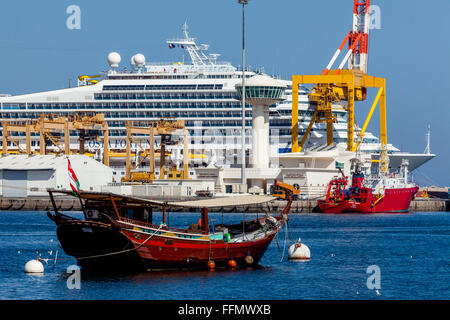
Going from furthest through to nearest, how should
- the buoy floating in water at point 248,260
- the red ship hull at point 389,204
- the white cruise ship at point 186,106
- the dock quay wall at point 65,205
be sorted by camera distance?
the white cruise ship at point 186,106 < the red ship hull at point 389,204 < the dock quay wall at point 65,205 < the buoy floating in water at point 248,260

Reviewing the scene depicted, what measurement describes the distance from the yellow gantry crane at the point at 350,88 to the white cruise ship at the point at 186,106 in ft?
14.8

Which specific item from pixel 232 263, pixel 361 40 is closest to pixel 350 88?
pixel 361 40

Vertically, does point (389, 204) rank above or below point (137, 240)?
below

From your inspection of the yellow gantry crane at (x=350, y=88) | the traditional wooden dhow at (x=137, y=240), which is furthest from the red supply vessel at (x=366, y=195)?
the traditional wooden dhow at (x=137, y=240)

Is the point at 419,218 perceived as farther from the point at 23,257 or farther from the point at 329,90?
the point at 23,257

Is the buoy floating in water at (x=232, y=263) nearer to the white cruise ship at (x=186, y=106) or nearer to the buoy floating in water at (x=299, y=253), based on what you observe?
the buoy floating in water at (x=299, y=253)

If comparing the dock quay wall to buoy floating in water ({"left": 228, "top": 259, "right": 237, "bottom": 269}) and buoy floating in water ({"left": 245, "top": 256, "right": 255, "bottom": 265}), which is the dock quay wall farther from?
buoy floating in water ({"left": 228, "top": 259, "right": 237, "bottom": 269})

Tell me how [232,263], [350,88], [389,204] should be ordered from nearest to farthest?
[232,263] → [389,204] → [350,88]

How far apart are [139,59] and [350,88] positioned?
37.0 m

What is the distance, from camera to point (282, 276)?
1757 inches

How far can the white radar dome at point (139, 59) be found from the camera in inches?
5506

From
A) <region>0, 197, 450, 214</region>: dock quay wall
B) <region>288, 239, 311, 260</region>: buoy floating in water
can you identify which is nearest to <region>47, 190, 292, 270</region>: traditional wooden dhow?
<region>288, 239, 311, 260</region>: buoy floating in water

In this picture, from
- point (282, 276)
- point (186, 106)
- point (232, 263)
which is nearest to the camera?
point (282, 276)

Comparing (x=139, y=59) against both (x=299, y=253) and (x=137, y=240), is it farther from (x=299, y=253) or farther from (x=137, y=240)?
(x=137, y=240)
